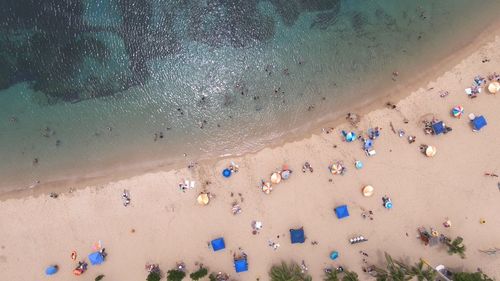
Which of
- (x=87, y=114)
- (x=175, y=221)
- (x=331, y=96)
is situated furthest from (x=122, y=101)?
(x=331, y=96)

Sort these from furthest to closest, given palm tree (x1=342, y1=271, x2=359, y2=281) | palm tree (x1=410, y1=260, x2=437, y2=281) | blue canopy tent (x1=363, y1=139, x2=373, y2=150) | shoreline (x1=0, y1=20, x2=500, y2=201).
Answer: shoreline (x1=0, y1=20, x2=500, y2=201) < blue canopy tent (x1=363, y1=139, x2=373, y2=150) < palm tree (x1=342, y1=271, x2=359, y2=281) < palm tree (x1=410, y1=260, x2=437, y2=281)

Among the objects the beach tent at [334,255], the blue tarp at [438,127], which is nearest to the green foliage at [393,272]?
the beach tent at [334,255]

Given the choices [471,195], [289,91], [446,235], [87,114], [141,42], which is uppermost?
[141,42]

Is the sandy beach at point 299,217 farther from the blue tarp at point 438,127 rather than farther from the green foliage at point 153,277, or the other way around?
the green foliage at point 153,277

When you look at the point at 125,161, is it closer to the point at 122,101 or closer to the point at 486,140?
the point at 122,101

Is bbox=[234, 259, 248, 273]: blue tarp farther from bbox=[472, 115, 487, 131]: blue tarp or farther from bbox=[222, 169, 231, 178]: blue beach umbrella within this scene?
bbox=[472, 115, 487, 131]: blue tarp

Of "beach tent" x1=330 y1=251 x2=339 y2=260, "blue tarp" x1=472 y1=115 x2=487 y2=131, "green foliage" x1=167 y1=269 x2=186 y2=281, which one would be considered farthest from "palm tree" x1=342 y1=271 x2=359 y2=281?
"blue tarp" x1=472 y1=115 x2=487 y2=131

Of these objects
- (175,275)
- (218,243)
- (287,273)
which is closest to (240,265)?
(218,243)
